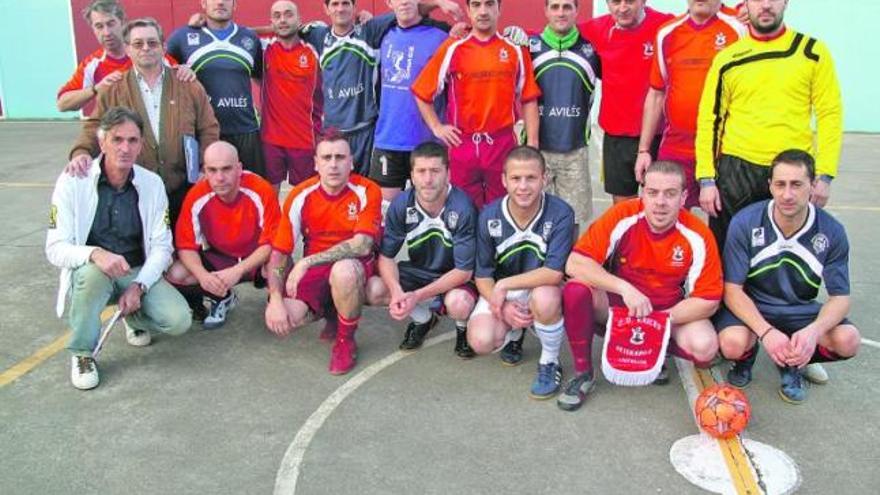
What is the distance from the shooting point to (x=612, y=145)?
5793 millimetres

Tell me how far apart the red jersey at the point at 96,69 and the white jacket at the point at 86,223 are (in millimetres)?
1355

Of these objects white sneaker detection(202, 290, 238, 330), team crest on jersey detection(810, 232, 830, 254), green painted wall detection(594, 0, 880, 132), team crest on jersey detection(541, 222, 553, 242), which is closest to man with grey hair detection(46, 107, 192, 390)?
white sneaker detection(202, 290, 238, 330)

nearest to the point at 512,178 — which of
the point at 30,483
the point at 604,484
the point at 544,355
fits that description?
the point at 544,355

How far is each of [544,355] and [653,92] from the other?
81.7 inches

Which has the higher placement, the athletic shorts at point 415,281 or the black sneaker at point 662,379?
the athletic shorts at point 415,281

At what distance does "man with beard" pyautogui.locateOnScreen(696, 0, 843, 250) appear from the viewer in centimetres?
447

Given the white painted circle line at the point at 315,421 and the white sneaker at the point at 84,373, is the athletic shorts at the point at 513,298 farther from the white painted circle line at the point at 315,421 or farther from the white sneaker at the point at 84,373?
the white sneaker at the point at 84,373

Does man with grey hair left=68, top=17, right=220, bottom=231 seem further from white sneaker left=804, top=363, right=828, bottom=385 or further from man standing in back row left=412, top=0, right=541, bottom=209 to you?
white sneaker left=804, top=363, right=828, bottom=385

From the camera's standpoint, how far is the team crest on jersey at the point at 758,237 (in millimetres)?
4332

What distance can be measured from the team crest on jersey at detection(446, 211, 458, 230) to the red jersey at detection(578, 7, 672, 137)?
5.39 feet

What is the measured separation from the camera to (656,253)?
4375 millimetres

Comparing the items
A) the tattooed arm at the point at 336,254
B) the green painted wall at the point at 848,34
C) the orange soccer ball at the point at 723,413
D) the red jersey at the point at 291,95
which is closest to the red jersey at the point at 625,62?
the tattooed arm at the point at 336,254

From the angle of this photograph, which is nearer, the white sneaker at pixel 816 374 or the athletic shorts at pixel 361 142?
the white sneaker at pixel 816 374

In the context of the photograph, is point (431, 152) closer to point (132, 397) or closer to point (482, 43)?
point (482, 43)
